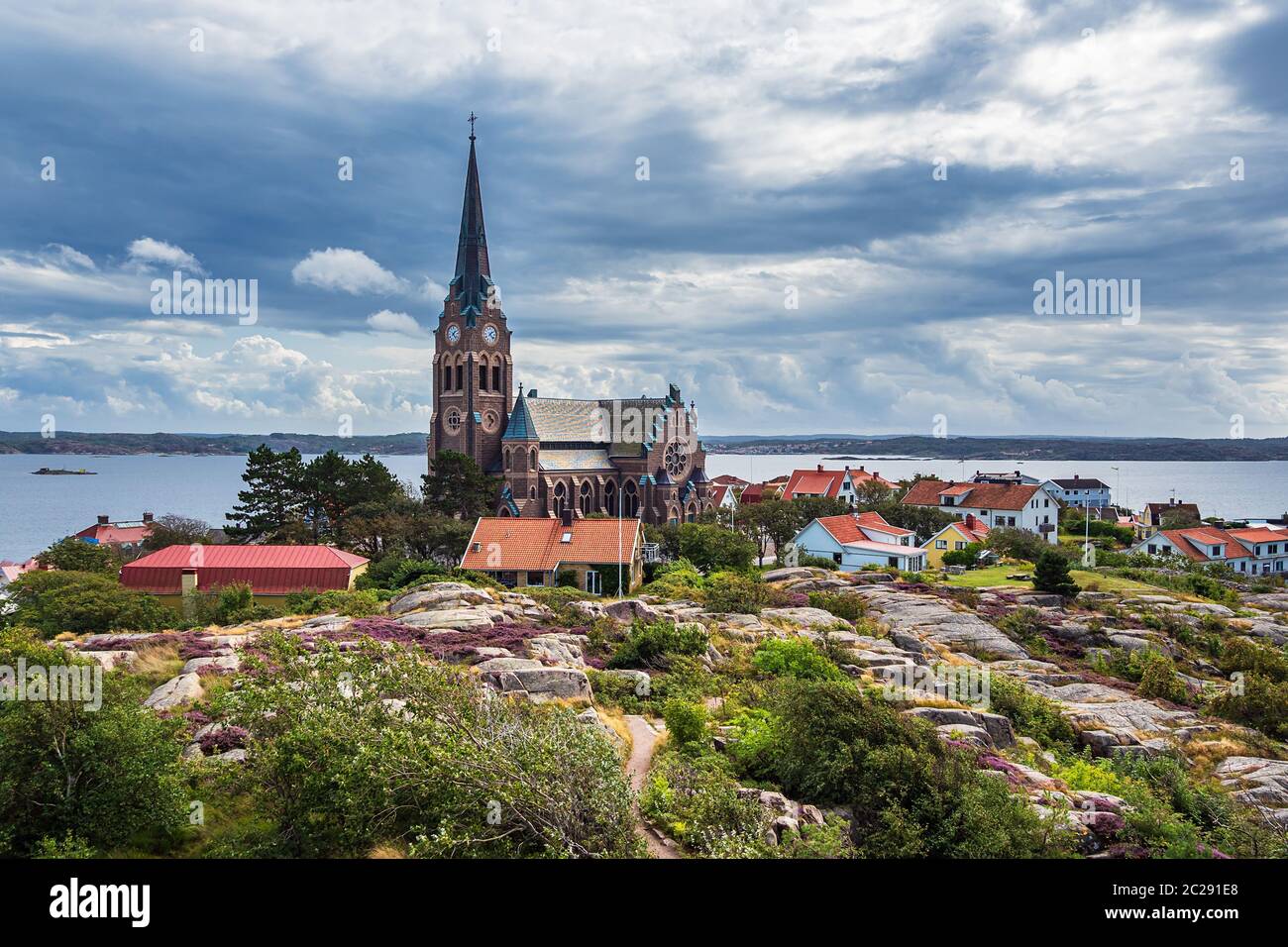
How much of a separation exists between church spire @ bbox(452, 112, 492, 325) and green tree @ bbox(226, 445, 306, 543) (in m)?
27.0

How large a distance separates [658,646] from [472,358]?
194 ft

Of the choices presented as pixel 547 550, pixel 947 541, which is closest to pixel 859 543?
pixel 947 541

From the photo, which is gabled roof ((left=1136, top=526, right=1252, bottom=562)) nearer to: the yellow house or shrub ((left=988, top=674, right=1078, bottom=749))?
the yellow house

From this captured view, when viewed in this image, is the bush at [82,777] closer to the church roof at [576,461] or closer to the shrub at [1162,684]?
the shrub at [1162,684]

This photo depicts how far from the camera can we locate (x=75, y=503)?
163 meters

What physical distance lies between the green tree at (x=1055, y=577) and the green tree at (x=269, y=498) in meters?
43.5

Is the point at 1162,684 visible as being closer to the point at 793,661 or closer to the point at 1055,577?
the point at 1055,577

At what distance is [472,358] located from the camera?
80188 millimetres

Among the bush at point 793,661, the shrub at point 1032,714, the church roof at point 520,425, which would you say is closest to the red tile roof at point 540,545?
the bush at point 793,661

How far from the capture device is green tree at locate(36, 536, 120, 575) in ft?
137

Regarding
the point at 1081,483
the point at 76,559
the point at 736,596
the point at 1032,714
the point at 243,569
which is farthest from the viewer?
the point at 1081,483

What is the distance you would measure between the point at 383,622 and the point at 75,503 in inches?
6584

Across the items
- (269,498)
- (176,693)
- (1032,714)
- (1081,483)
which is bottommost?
(1032,714)
